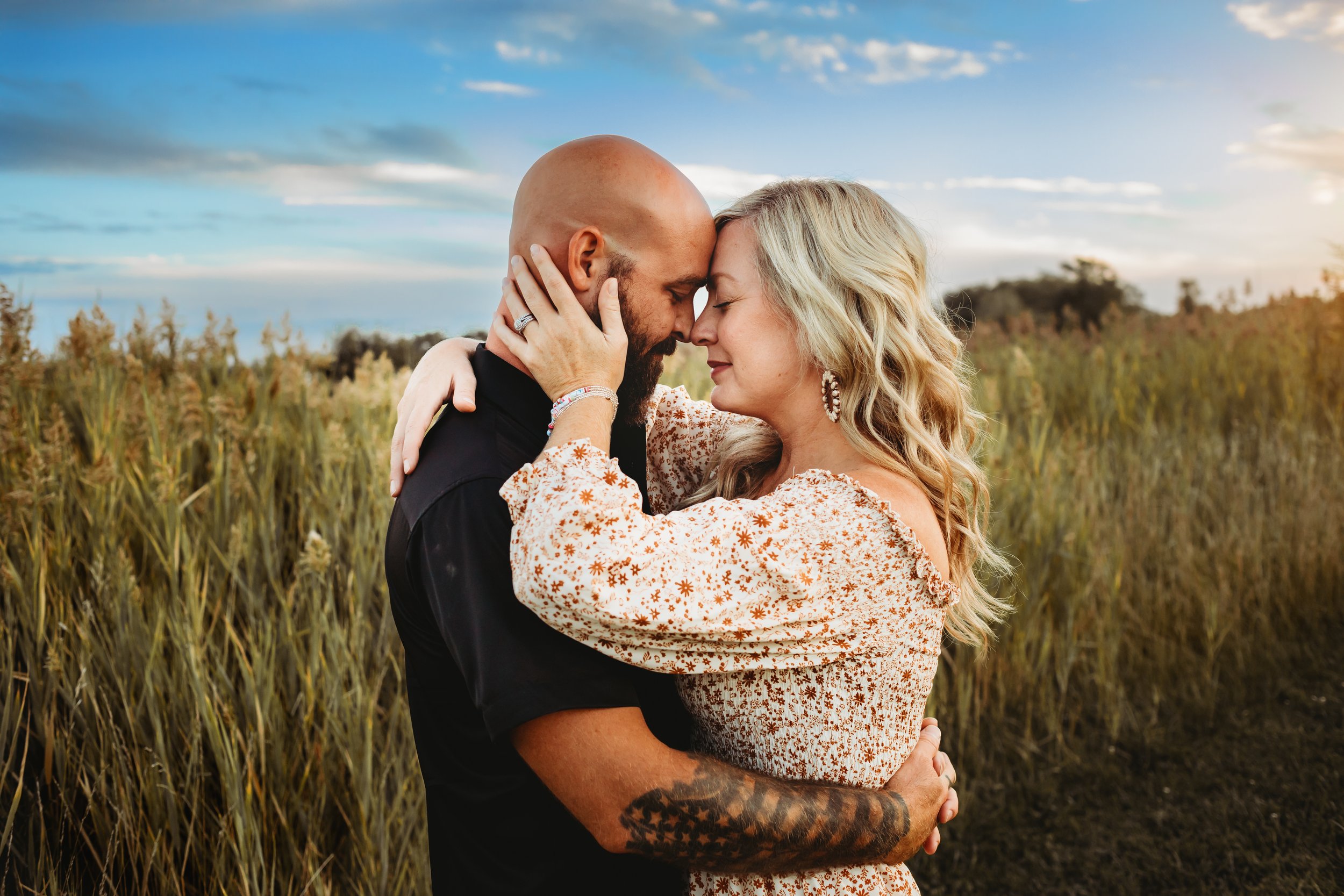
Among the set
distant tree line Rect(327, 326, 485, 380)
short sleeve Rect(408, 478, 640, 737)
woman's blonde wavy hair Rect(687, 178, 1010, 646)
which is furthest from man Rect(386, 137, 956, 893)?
distant tree line Rect(327, 326, 485, 380)

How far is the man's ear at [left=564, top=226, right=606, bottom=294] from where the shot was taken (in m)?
1.86

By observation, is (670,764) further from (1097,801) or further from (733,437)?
(1097,801)

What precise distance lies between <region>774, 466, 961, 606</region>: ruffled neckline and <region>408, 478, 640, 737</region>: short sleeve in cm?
59

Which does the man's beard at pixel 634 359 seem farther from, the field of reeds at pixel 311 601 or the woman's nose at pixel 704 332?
the field of reeds at pixel 311 601

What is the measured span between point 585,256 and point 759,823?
1.23 metres

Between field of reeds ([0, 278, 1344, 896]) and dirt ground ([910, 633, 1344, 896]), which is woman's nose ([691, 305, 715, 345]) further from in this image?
dirt ground ([910, 633, 1344, 896])

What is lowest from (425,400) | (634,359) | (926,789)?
(926,789)

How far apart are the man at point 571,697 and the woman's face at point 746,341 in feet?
0.22

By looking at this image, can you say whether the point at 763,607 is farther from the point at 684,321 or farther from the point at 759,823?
the point at 684,321

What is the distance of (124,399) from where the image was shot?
13.9ft

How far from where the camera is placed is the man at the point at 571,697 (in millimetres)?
1530

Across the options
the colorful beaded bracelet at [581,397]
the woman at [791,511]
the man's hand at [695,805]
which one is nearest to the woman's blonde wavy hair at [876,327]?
the woman at [791,511]

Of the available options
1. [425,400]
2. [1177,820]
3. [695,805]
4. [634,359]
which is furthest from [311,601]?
[1177,820]

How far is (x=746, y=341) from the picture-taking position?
212 cm
